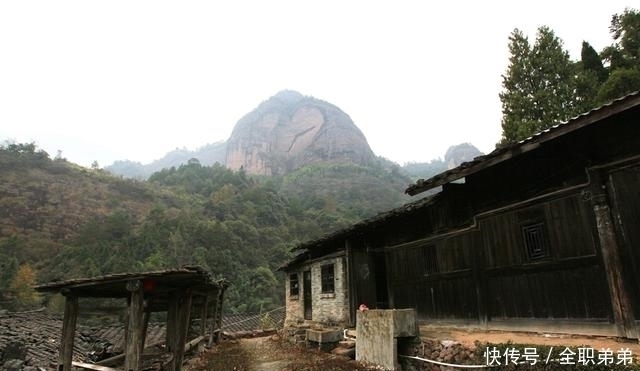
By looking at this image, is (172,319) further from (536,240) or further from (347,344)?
(536,240)

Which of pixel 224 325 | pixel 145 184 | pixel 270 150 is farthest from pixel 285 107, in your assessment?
pixel 224 325

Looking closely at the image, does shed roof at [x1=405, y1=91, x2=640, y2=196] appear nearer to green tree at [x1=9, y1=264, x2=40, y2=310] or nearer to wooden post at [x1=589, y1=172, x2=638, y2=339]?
wooden post at [x1=589, y1=172, x2=638, y2=339]

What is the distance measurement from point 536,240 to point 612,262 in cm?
150

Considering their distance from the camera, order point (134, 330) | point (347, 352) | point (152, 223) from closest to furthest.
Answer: point (134, 330), point (347, 352), point (152, 223)

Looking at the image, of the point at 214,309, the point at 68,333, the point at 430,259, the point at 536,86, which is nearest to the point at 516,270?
the point at 430,259

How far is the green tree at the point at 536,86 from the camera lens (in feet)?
75.9

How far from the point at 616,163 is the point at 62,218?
2872 inches

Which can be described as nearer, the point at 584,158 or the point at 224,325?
the point at 584,158

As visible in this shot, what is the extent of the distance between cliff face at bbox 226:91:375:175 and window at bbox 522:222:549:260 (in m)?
135

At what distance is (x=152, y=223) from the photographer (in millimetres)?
60562

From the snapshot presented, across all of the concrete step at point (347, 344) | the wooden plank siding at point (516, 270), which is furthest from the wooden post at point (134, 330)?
the wooden plank siding at point (516, 270)

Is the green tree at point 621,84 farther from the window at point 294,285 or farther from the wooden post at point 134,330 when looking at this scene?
the wooden post at point 134,330

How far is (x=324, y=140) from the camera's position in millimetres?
150875

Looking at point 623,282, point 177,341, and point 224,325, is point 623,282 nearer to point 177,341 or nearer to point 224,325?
point 177,341
